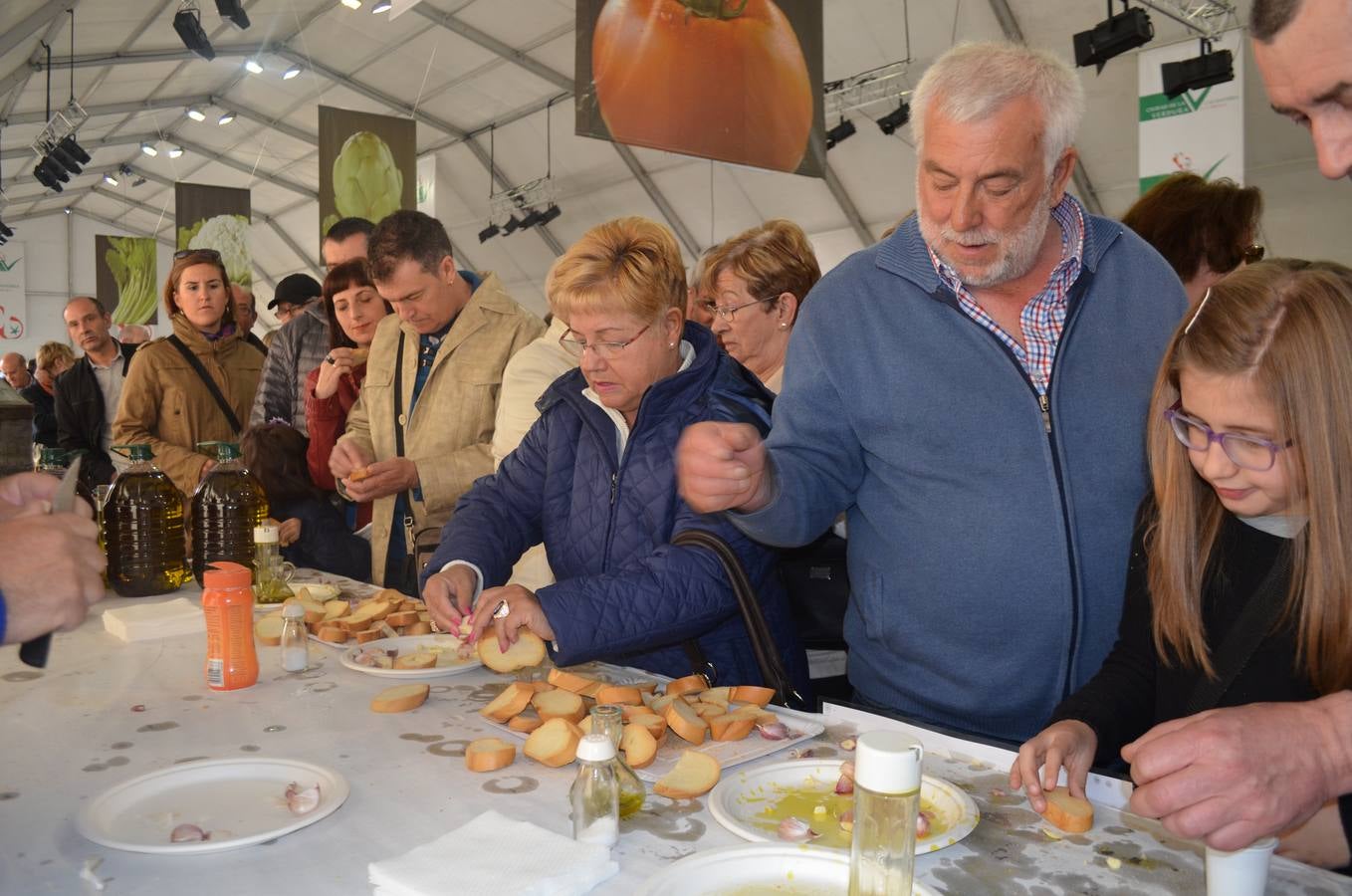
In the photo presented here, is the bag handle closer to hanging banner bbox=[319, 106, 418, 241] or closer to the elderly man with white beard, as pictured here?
the elderly man with white beard

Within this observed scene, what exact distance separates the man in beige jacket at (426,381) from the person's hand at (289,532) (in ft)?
0.61

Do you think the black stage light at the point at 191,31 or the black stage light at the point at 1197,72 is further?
the black stage light at the point at 191,31

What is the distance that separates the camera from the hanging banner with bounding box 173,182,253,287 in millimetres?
9383

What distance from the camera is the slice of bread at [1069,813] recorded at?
3.82 ft

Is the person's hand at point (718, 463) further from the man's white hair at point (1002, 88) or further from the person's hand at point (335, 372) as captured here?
the person's hand at point (335, 372)

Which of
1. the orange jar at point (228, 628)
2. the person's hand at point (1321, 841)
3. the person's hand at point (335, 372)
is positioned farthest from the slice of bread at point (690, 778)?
the person's hand at point (335, 372)

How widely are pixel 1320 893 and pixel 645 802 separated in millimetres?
735

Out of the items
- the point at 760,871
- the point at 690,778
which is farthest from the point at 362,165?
the point at 760,871

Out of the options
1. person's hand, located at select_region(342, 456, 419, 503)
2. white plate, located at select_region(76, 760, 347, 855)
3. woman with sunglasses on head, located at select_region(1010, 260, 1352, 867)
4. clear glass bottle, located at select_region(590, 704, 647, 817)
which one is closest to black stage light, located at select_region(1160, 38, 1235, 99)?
person's hand, located at select_region(342, 456, 419, 503)

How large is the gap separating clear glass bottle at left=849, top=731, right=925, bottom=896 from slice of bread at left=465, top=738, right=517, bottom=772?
2.07 feet

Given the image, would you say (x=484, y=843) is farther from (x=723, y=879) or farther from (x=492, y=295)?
(x=492, y=295)

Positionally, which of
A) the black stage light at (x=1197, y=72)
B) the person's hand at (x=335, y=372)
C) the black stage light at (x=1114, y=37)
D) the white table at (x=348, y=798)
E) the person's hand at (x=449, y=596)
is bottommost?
the white table at (x=348, y=798)

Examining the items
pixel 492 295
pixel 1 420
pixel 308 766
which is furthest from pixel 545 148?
pixel 308 766

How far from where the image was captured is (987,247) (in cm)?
177
